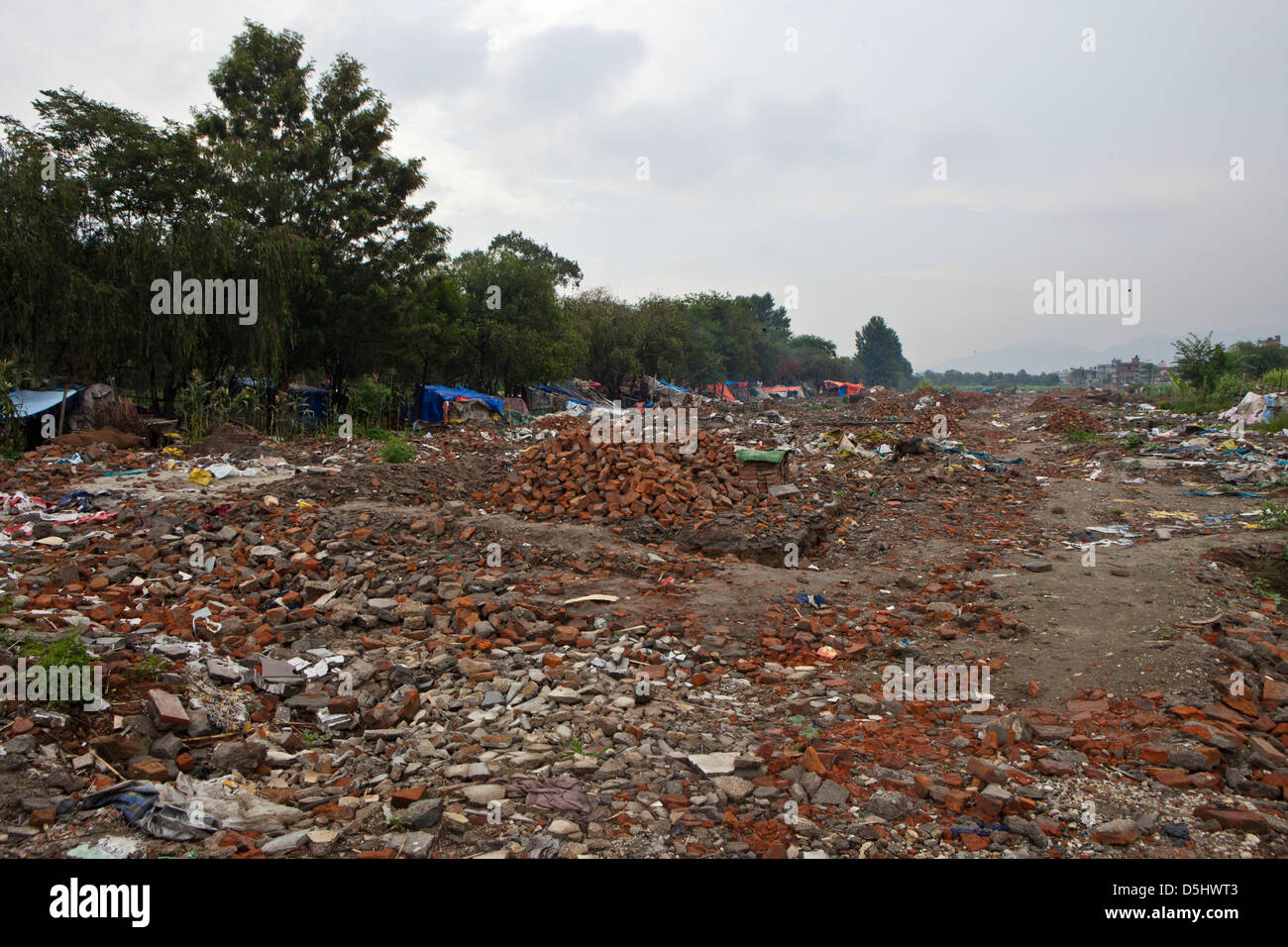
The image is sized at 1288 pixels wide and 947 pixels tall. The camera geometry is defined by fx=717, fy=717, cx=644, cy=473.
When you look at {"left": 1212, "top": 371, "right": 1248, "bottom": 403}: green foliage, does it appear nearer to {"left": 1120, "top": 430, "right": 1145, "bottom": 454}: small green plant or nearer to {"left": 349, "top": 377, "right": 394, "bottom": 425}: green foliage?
{"left": 1120, "top": 430, "right": 1145, "bottom": 454}: small green plant

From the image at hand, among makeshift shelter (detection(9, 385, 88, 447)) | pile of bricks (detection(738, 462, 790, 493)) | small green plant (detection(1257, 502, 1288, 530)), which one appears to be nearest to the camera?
small green plant (detection(1257, 502, 1288, 530))

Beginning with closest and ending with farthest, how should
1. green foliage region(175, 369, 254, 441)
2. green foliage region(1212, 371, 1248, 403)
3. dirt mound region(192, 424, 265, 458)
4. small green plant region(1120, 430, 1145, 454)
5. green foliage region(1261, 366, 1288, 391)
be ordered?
1. dirt mound region(192, 424, 265, 458)
2. green foliage region(175, 369, 254, 441)
3. small green plant region(1120, 430, 1145, 454)
4. green foliage region(1261, 366, 1288, 391)
5. green foliage region(1212, 371, 1248, 403)

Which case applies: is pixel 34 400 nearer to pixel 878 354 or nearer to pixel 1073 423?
pixel 1073 423

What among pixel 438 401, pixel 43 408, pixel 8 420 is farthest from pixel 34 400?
pixel 438 401

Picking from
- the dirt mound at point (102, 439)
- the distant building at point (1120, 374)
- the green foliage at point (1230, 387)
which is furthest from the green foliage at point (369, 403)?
the distant building at point (1120, 374)

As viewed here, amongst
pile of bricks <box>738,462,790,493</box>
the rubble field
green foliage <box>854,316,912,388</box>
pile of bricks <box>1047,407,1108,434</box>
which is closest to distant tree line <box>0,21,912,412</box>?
the rubble field

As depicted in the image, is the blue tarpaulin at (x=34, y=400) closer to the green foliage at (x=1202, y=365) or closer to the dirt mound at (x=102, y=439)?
the dirt mound at (x=102, y=439)

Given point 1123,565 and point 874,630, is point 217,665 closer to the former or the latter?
point 874,630

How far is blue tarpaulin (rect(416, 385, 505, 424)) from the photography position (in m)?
19.6

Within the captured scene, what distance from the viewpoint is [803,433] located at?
717 inches

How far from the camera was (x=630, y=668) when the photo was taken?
4.81 m

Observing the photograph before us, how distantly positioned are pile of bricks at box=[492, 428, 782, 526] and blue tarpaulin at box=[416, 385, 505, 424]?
9955mm

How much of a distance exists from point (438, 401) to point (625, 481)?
1227cm
